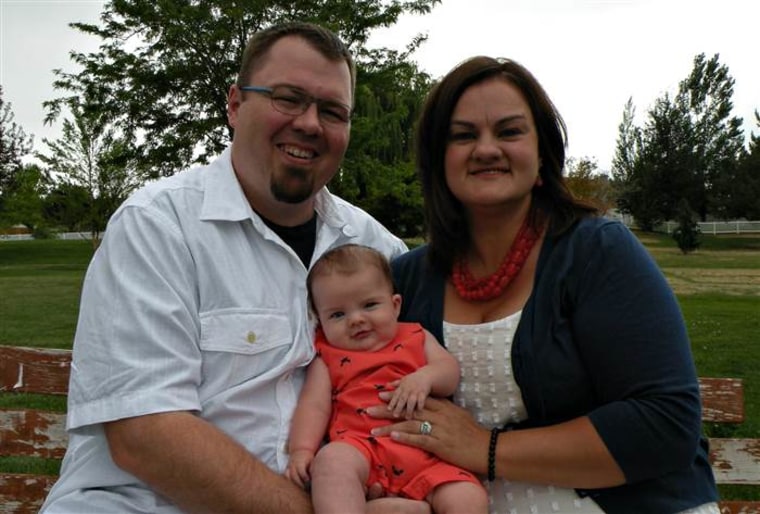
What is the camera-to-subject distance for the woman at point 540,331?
2320 millimetres

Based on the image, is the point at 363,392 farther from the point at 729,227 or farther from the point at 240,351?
the point at 729,227

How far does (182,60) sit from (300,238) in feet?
38.9

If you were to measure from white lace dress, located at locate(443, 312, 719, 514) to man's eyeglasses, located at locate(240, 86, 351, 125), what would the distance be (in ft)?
3.46

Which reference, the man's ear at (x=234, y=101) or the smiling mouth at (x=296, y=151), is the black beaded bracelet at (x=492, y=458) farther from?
the man's ear at (x=234, y=101)

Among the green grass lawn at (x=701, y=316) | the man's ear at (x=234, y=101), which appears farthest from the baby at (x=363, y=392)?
the green grass lawn at (x=701, y=316)

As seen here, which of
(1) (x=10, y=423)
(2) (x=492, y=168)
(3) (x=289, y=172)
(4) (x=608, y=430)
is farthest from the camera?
(1) (x=10, y=423)

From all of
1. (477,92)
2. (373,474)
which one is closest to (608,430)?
(373,474)

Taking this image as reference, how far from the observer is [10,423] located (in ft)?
11.4

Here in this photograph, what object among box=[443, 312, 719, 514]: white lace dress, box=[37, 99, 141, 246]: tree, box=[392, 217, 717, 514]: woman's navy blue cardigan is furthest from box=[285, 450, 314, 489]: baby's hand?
box=[37, 99, 141, 246]: tree

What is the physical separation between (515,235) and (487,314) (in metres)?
0.32

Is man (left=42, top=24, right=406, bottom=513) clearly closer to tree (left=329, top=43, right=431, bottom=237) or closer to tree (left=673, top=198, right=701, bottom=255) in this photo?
tree (left=329, top=43, right=431, bottom=237)

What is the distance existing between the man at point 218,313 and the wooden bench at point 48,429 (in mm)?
841

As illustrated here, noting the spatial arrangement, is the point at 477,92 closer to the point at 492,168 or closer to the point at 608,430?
the point at 492,168

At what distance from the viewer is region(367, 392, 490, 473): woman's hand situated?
2.49 meters
